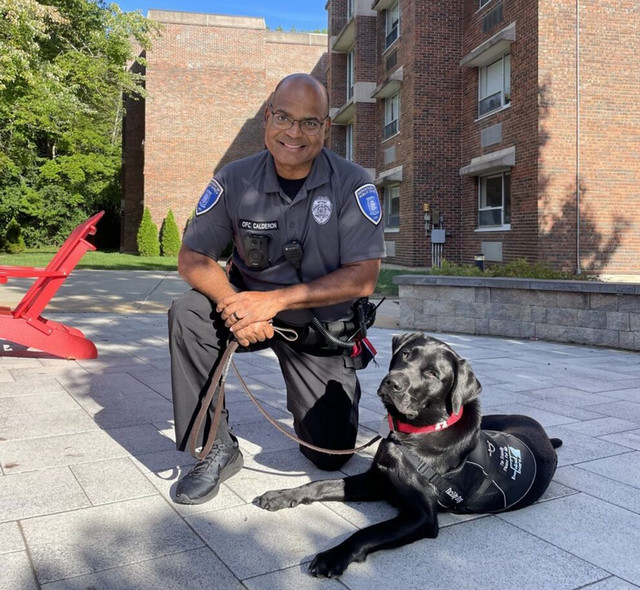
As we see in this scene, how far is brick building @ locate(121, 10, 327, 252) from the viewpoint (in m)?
33.6

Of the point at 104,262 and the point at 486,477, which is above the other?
the point at 104,262

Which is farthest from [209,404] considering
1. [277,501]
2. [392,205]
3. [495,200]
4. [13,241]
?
[13,241]

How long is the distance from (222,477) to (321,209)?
135cm

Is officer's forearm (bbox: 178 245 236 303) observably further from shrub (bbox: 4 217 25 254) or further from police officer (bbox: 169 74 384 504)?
shrub (bbox: 4 217 25 254)

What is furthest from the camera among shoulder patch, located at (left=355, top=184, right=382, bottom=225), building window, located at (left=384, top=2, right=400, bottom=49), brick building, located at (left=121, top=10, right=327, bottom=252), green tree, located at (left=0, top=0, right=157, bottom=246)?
brick building, located at (left=121, top=10, right=327, bottom=252)

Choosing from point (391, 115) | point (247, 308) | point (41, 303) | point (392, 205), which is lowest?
point (41, 303)

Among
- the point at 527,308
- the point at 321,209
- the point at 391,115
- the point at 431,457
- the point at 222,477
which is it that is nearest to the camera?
the point at 431,457

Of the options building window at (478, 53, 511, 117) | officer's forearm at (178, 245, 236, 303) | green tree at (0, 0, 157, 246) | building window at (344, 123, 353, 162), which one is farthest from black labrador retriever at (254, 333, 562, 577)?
building window at (344, 123, 353, 162)

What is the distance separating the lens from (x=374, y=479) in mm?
2832

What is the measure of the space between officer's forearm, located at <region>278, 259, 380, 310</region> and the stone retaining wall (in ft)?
Result: 16.8

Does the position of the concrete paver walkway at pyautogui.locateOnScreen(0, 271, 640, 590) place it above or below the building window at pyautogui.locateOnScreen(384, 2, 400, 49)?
below

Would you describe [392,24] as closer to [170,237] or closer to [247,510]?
[170,237]

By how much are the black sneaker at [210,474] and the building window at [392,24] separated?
21.2 meters

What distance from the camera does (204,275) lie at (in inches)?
124
